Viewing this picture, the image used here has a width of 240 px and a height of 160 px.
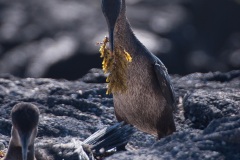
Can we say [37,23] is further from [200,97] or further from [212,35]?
[200,97]

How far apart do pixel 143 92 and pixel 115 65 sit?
23.2 inches

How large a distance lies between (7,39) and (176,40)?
8.15 feet

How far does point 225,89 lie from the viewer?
8.62 m

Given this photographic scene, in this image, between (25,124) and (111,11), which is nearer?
(25,124)

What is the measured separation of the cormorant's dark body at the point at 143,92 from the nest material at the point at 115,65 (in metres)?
0.15

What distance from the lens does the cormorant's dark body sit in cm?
802

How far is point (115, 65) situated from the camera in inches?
302

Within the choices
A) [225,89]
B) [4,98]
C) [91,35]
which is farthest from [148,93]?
[91,35]

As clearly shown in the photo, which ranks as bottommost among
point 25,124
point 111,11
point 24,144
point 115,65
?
point 24,144

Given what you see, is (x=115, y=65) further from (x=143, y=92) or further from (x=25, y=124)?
(x=25, y=124)

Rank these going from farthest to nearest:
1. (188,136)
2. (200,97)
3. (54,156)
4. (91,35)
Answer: (91,35)
(200,97)
(54,156)
(188,136)

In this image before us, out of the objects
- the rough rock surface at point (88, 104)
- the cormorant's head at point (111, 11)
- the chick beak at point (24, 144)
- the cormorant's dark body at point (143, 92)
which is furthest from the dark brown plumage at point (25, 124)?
the cormorant's dark body at point (143, 92)

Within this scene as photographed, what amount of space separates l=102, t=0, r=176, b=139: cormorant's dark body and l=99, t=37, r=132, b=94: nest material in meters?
0.15

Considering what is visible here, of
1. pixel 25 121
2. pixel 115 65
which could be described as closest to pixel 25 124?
pixel 25 121
